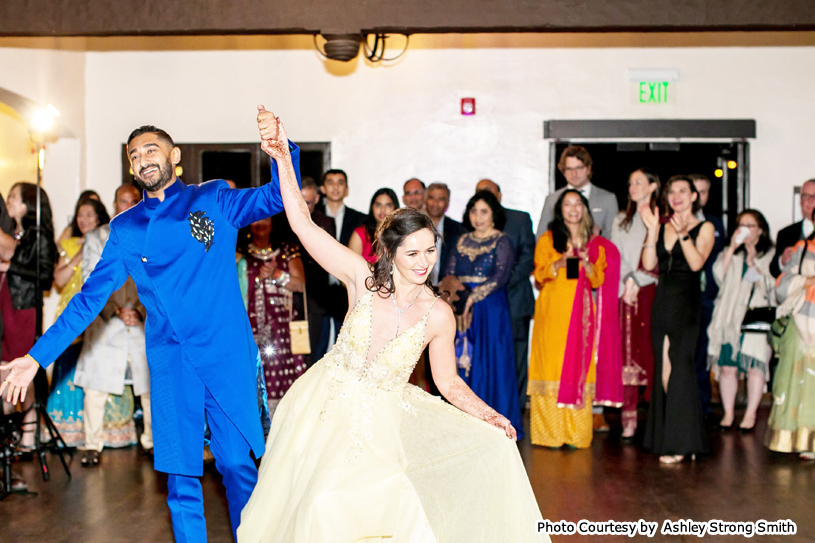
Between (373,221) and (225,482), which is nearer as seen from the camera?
(225,482)

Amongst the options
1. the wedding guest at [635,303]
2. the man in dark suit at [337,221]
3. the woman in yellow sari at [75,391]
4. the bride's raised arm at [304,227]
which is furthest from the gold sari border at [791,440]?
the woman in yellow sari at [75,391]

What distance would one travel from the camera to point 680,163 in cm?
777

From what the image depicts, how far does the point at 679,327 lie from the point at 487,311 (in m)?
1.29

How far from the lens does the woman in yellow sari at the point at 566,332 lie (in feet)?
A: 18.8

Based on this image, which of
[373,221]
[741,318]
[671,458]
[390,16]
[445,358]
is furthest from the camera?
[741,318]

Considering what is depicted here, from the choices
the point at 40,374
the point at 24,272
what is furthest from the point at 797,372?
the point at 24,272

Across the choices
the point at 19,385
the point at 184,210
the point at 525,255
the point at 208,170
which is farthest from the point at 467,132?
the point at 19,385

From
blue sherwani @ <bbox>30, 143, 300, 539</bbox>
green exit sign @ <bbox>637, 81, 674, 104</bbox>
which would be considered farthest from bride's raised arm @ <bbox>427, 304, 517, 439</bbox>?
green exit sign @ <bbox>637, 81, 674, 104</bbox>

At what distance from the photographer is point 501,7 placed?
4418 mm

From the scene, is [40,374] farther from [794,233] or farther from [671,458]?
[794,233]

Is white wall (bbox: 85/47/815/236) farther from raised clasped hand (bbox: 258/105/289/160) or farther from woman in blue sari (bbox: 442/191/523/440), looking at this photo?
raised clasped hand (bbox: 258/105/289/160)

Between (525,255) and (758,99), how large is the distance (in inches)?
117

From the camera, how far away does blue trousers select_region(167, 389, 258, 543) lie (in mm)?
3182

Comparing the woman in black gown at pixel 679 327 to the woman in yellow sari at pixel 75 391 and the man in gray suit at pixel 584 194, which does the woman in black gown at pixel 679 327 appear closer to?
the man in gray suit at pixel 584 194
